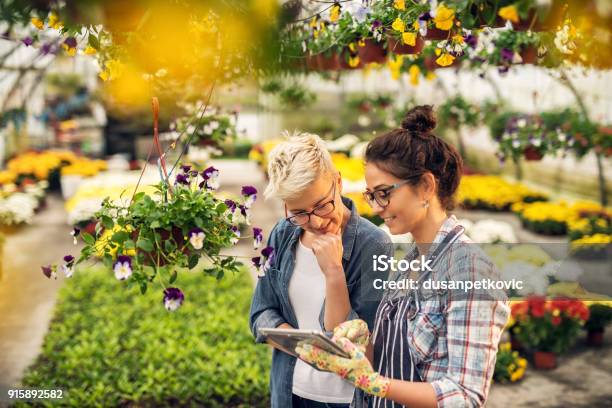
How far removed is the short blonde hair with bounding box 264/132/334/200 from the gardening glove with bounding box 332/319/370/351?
40cm

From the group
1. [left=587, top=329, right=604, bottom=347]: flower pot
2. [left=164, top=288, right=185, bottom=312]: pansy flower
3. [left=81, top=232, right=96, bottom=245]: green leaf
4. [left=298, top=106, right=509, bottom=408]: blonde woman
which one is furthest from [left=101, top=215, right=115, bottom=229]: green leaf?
[left=587, top=329, right=604, bottom=347]: flower pot

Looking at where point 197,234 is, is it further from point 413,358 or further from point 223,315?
point 223,315

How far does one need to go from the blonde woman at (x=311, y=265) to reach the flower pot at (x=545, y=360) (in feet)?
9.91

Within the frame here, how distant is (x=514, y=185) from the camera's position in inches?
440

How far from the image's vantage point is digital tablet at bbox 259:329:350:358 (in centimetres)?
158

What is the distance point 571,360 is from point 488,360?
3.70 meters

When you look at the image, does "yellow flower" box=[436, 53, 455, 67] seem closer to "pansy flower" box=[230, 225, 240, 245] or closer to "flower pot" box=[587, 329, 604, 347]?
"pansy flower" box=[230, 225, 240, 245]

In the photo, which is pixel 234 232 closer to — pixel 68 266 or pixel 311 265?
pixel 311 265

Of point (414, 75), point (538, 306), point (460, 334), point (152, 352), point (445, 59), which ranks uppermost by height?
point (414, 75)

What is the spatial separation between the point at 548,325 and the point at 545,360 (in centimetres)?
24

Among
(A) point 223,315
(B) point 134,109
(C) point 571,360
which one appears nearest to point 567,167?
(C) point 571,360

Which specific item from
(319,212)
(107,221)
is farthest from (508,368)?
(107,221)

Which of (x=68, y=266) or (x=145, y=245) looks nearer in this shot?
(x=145, y=245)

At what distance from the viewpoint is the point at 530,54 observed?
359cm
